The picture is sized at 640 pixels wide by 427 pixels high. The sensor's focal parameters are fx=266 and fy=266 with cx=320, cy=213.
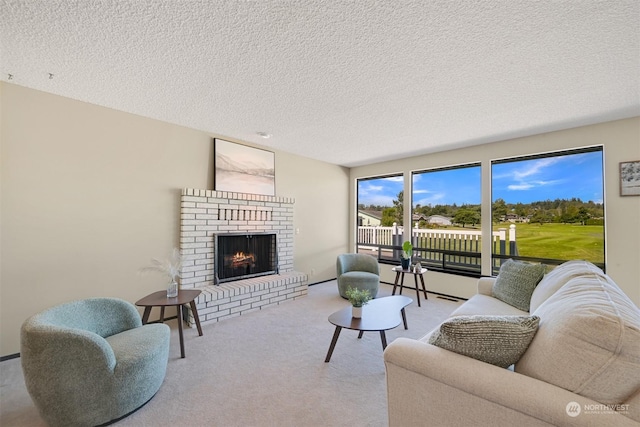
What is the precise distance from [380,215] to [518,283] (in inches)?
124

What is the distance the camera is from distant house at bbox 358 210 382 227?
5723 mm

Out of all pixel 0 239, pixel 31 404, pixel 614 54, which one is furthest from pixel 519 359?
pixel 0 239

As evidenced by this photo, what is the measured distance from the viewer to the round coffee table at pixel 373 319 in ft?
7.44

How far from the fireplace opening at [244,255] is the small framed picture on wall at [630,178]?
14.9ft

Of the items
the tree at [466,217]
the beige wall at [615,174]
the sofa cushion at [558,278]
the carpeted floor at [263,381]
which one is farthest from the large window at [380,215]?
the sofa cushion at [558,278]

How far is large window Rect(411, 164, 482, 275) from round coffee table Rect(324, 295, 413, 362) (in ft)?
7.04

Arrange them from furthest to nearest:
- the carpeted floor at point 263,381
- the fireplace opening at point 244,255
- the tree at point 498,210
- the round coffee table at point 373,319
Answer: the tree at point 498,210
the fireplace opening at point 244,255
the round coffee table at point 373,319
the carpeted floor at point 263,381

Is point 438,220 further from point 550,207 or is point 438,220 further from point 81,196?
point 81,196

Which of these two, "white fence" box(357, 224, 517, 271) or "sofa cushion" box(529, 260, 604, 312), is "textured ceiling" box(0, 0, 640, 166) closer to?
"sofa cushion" box(529, 260, 604, 312)

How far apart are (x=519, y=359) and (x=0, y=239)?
3947 millimetres

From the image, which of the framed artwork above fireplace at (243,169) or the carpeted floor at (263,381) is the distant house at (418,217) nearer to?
the carpeted floor at (263,381)

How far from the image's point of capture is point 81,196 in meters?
2.78

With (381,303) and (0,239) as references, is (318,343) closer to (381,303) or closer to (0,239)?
(381,303)

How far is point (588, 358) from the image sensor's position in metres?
0.99
